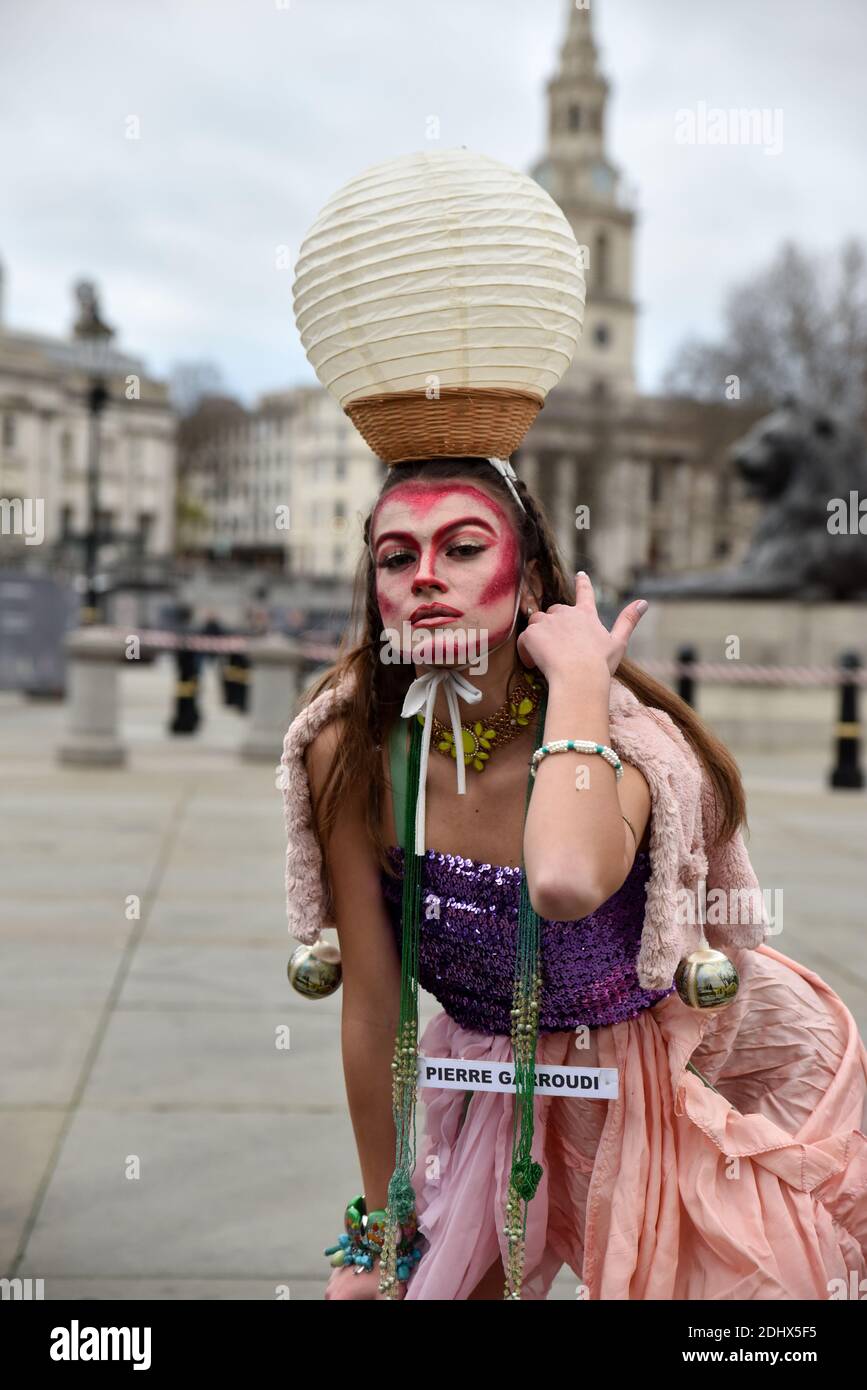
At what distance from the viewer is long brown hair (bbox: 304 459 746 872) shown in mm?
2213

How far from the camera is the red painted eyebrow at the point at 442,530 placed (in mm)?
2063

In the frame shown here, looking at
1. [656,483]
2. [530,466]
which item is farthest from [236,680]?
[656,483]

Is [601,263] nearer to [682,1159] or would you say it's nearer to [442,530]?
[442,530]

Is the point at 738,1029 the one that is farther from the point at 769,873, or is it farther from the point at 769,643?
the point at 769,643

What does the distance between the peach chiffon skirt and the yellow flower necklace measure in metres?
0.45

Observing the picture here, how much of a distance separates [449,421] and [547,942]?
0.78 m

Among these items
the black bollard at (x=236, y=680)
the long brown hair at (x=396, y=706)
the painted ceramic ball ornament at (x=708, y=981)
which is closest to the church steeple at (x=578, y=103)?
the black bollard at (x=236, y=680)

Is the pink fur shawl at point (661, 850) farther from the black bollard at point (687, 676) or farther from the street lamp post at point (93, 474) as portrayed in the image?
the street lamp post at point (93, 474)

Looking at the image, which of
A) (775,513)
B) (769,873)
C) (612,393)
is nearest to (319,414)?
(612,393)

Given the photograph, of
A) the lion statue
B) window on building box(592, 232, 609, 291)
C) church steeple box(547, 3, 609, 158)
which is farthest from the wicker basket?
church steeple box(547, 3, 609, 158)

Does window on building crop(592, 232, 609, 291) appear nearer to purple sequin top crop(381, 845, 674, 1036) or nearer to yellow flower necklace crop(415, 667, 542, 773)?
yellow flower necklace crop(415, 667, 542, 773)

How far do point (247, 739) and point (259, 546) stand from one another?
106 meters

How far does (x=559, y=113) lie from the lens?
376 ft

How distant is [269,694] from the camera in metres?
14.0
